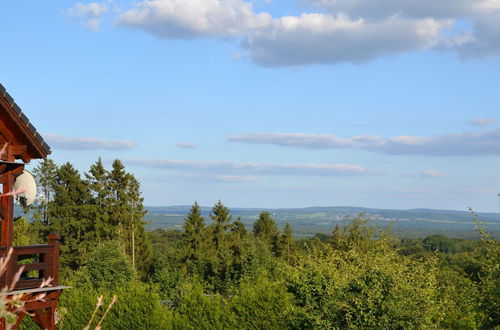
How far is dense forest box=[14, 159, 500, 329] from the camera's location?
1518 centimetres

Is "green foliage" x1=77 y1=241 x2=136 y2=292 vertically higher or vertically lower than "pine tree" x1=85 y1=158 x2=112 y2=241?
lower

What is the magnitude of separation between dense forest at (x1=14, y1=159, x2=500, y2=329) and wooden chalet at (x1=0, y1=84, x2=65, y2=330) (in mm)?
6814

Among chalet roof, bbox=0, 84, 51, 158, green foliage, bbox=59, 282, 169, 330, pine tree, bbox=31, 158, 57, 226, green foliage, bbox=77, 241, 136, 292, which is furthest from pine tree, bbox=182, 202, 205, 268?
chalet roof, bbox=0, 84, 51, 158

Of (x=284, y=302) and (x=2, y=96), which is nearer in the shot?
(x=2, y=96)

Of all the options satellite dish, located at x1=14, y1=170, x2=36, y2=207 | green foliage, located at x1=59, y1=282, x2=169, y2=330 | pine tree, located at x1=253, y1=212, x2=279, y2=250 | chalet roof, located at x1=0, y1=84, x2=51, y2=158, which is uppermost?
chalet roof, located at x1=0, y1=84, x2=51, y2=158

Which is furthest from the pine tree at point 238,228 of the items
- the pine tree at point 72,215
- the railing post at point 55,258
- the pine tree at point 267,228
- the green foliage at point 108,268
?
the railing post at point 55,258

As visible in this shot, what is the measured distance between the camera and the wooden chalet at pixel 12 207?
15.0 metres

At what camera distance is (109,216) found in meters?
→ 66.1

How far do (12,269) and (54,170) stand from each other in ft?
195

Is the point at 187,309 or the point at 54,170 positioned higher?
the point at 54,170

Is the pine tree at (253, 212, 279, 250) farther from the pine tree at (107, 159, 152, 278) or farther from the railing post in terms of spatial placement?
the railing post

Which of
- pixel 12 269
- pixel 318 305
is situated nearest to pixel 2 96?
pixel 12 269

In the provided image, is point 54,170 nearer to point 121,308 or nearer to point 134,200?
point 134,200

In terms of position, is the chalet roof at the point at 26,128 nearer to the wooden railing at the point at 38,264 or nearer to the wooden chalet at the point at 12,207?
the wooden chalet at the point at 12,207
